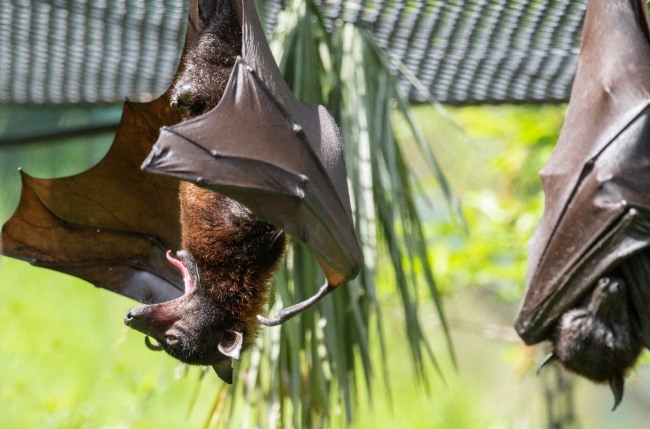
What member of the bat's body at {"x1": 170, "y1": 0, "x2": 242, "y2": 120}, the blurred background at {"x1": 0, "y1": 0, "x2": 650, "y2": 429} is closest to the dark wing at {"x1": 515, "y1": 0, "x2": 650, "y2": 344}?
the blurred background at {"x1": 0, "y1": 0, "x2": 650, "y2": 429}

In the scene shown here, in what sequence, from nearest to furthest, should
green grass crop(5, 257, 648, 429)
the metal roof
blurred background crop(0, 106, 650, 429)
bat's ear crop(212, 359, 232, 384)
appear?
1. bat's ear crop(212, 359, 232, 384)
2. the metal roof
3. blurred background crop(0, 106, 650, 429)
4. green grass crop(5, 257, 648, 429)

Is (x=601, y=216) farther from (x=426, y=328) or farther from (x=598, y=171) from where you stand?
(x=426, y=328)

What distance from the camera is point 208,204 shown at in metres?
2.15

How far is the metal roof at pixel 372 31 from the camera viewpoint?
2938 millimetres

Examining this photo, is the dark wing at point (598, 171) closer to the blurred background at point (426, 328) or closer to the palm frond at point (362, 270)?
Result: the palm frond at point (362, 270)

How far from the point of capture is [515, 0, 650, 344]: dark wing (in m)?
2.15

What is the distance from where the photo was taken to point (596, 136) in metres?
2.25

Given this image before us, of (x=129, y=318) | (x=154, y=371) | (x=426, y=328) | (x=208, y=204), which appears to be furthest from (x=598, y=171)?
(x=426, y=328)

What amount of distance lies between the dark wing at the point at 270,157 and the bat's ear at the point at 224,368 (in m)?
0.45

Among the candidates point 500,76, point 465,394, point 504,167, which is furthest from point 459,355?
point 500,76

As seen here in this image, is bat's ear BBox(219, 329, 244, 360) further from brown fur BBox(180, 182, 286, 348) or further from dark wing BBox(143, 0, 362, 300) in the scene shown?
dark wing BBox(143, 0, 362, 300)

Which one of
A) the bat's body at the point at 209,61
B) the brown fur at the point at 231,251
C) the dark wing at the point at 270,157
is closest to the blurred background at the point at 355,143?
the brown fur at the point at 231,251

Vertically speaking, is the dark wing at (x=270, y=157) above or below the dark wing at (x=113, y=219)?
above

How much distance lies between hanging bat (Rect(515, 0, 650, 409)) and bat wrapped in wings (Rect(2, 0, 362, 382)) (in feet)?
2.53
